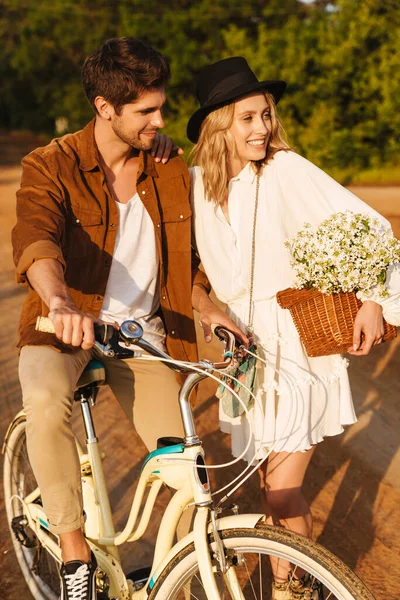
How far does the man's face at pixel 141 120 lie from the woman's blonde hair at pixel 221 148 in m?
0.30

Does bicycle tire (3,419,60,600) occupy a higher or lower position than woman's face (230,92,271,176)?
lower

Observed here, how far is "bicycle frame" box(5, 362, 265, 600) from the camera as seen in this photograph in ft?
8.42

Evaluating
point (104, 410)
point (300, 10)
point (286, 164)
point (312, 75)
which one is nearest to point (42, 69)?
point (300, 10)

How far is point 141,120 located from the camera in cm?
326

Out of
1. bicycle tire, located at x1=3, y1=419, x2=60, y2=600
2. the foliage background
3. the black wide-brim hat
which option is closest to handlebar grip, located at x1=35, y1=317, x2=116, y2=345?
the black wide-brim hat

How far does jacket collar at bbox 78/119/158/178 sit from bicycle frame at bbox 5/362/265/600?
1.00 m

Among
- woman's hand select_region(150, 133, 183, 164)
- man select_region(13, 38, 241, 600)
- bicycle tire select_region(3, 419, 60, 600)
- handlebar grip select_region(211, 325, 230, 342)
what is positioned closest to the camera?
handlebar grip select_region(211, 325, 230, 342)

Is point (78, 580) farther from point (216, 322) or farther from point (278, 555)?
point (216, 322)

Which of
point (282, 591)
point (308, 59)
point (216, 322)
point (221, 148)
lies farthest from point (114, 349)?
point (308, 59)

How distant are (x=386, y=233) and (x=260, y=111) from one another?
80 cm

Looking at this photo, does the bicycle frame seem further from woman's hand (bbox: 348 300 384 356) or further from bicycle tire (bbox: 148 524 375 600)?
woman's hand (bbox: 348 300 384 356)

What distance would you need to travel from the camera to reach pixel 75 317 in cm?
240

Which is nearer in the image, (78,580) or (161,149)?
(78,580)

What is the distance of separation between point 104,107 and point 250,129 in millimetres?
633
